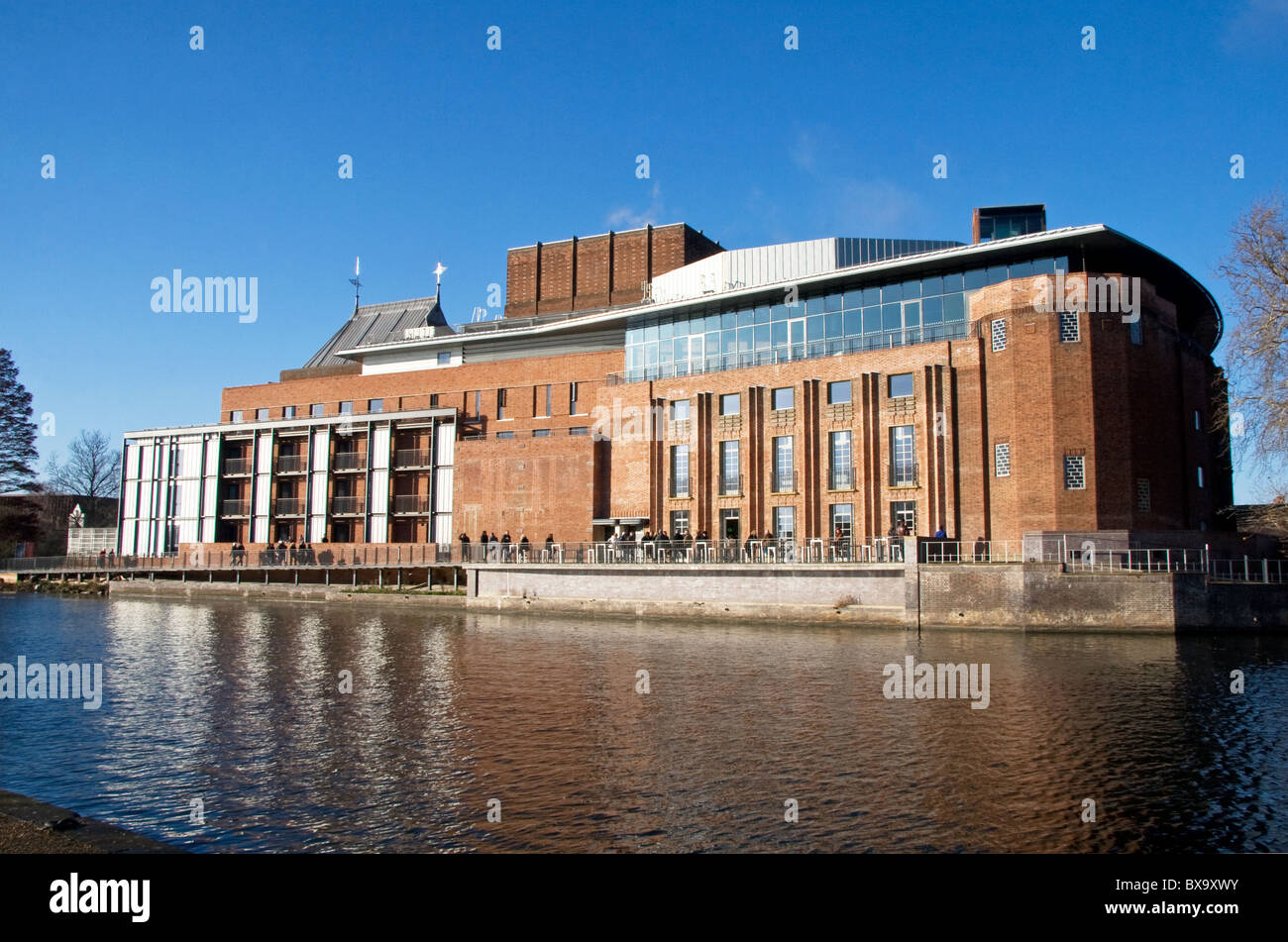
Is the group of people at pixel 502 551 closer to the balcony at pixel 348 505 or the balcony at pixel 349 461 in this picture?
the balcony at pixel 348 505

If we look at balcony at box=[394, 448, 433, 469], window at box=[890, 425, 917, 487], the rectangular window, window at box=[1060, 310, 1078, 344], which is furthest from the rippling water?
balcony at box=[394, 448, 433, 469]

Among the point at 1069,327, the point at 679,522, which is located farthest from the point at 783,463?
the point at 1069,327

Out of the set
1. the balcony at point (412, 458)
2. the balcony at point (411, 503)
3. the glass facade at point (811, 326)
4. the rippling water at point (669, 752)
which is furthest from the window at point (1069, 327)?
the balcony at point (411, 503)

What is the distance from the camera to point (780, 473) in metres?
43.9

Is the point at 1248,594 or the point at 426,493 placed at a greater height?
the point at 426,493

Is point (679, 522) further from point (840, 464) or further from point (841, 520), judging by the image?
point (840, 464)

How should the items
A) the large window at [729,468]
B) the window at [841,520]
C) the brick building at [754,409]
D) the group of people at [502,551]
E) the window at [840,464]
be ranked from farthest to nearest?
the large window at [729,468]
the group of people at [502,551]
the window at [840,464]
the window at [841,520]
the brick building at [754,409]

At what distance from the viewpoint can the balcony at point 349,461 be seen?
2359 inches

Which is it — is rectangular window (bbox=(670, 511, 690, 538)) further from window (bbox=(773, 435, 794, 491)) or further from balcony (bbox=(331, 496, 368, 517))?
balcony (bbox=(331, 496, 368, 517))

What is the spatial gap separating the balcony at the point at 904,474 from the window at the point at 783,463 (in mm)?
5139

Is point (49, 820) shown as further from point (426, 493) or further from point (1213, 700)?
point (426, 493)

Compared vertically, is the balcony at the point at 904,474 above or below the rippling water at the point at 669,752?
above

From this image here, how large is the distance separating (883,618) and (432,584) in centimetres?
2712
